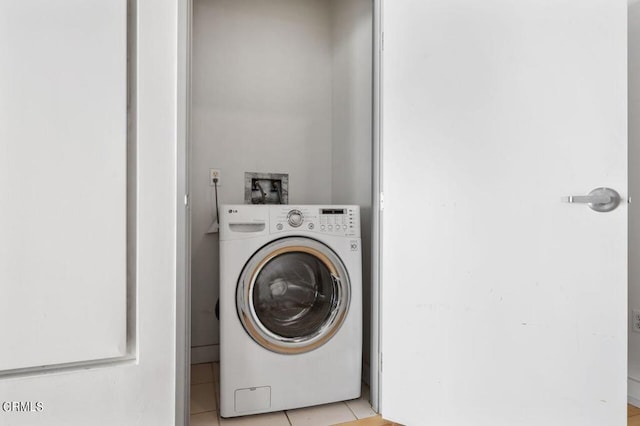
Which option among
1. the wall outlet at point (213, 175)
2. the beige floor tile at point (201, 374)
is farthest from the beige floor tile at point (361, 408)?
the wall outlet at point (213, 175)

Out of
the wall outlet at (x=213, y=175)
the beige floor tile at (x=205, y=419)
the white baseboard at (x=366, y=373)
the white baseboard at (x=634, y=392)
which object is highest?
the wall outlet at (x=213, y=175)

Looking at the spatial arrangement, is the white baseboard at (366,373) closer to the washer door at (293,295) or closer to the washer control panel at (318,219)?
the washer door at (293,295)

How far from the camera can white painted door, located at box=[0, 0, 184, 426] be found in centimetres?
71

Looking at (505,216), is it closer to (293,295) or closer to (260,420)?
(293,295)

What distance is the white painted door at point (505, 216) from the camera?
1.01 m

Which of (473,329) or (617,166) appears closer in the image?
(617,166)

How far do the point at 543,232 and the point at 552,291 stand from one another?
0.18 m

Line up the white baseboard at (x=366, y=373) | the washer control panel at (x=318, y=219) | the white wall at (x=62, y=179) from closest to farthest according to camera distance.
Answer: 1. the white wall at (x=62, y=179)
2. the washer control panel at (x=318, y=219)
3. the white baseboard at (x=366, y=373)

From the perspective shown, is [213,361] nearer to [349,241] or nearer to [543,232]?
[349,241]

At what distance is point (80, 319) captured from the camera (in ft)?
2.46

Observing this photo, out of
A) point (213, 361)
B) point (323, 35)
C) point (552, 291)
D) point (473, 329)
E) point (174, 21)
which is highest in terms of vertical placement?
point (323, 35)

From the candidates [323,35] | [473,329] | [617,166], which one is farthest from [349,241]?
[323,35]

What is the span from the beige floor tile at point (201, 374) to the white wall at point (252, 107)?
0.06 meters

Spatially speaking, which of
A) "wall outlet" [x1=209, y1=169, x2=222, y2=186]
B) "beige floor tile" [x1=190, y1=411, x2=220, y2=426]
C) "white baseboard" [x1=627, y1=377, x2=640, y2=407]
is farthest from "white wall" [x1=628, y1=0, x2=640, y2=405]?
"wall outlet" [x1=209, y1=169, x2=222, y2=186]
